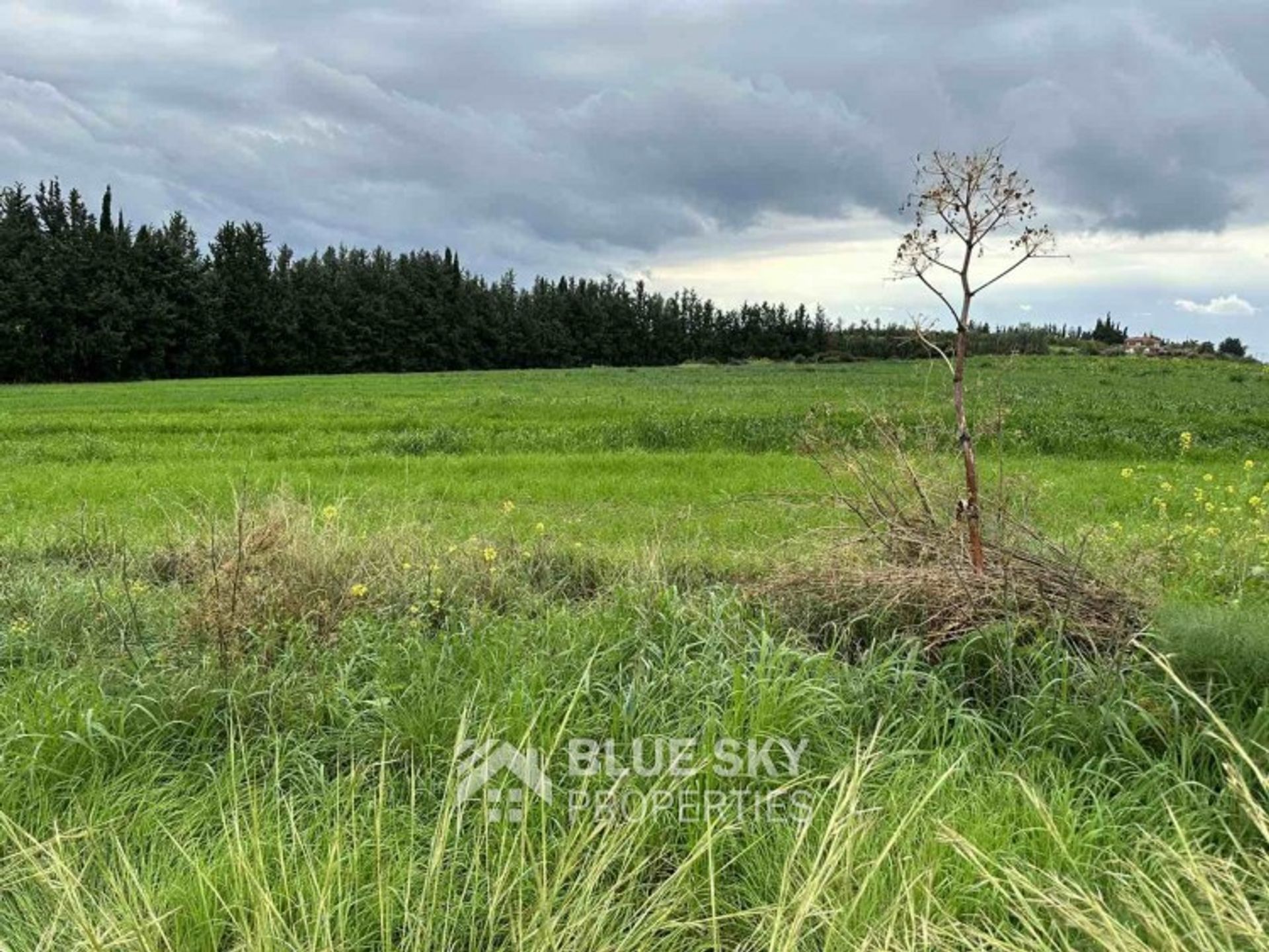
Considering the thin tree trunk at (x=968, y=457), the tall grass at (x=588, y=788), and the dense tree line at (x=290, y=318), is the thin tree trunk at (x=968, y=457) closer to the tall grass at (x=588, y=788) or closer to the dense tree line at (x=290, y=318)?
the tall grass at (x=588, y=788)

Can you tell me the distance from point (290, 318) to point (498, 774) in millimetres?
66975

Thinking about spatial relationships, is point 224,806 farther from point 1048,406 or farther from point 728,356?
point 728,356

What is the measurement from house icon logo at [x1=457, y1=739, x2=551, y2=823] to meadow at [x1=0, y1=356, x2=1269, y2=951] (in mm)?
49

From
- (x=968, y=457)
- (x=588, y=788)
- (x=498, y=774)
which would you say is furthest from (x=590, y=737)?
(x=968, y=457)

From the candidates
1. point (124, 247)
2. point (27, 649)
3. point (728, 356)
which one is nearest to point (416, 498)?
point (27, 649)

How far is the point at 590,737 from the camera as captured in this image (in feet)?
10.5

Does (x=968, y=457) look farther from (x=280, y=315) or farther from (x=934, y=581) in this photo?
(x=280, y=315)

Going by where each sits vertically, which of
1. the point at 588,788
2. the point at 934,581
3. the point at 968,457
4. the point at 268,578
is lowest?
the point at 588,788

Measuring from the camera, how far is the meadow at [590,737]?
225cm

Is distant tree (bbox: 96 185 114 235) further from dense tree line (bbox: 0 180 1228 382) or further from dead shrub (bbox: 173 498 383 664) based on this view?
dead shrub (bbox: 173 498 383 664)

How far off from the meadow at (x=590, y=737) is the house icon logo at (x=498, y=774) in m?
0.05

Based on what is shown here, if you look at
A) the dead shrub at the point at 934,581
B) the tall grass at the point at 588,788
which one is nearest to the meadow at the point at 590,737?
the tall grass at the point at 588,788

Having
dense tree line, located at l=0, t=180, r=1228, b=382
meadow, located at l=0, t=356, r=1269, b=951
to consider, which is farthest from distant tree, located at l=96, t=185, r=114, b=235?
meadow, located at l=0, t=356, r=1269, b=951

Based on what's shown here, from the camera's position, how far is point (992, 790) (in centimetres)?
278
